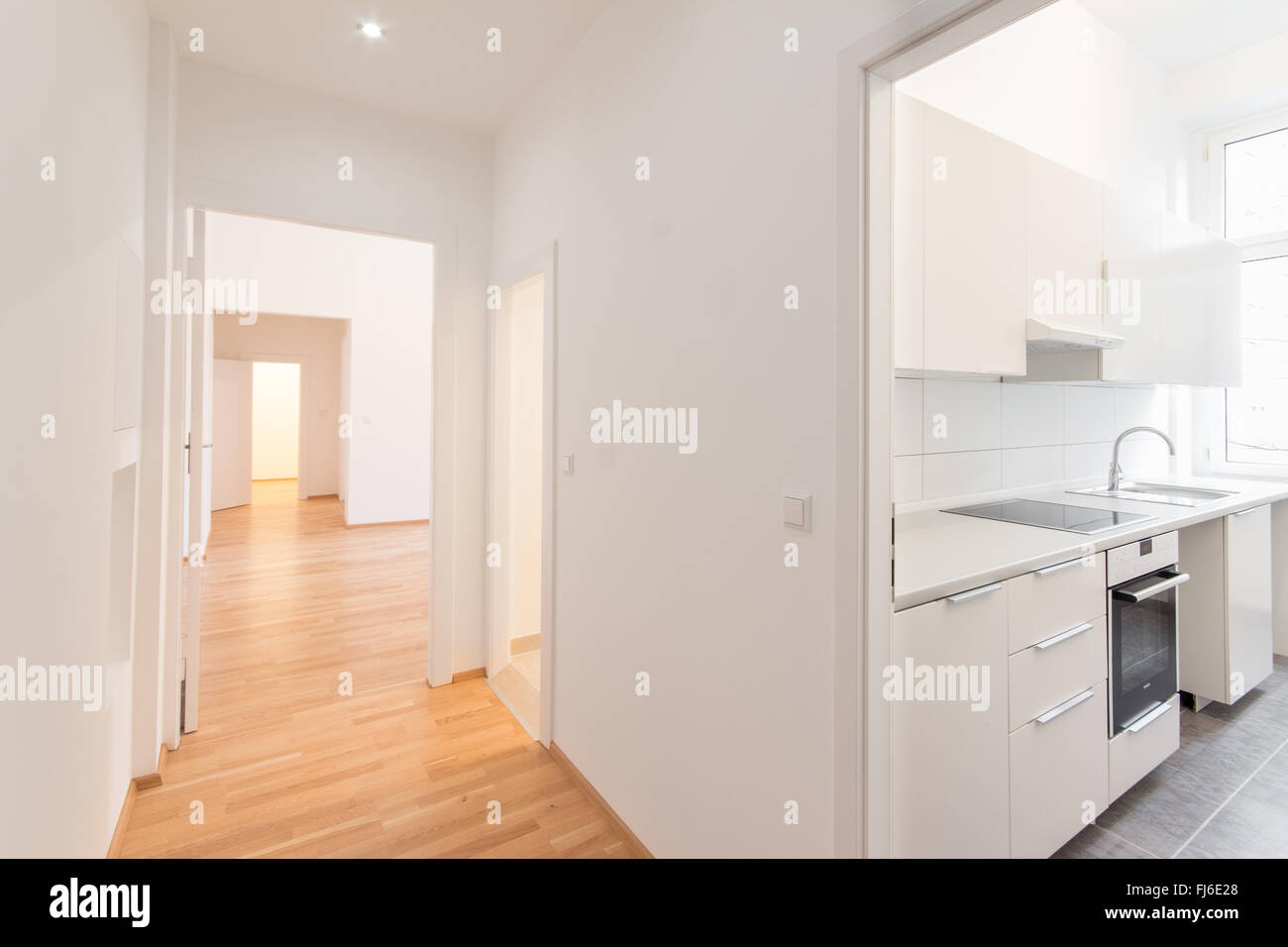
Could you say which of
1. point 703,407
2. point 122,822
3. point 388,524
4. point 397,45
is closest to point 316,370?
point 388,524

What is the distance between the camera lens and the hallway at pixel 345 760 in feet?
6.64

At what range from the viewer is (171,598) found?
100 inches

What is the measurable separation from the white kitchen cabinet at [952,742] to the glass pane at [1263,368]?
3081mm

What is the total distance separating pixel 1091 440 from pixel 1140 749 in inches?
64.3

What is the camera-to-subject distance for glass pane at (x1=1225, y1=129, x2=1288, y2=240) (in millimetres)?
3207

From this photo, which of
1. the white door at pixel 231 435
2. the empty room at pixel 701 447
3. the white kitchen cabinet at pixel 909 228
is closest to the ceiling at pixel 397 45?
the empty room at pixel 701 447

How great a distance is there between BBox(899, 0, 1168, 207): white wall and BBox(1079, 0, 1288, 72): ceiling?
59 mm

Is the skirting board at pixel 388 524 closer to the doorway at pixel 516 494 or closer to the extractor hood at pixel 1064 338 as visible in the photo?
the doorway at pixel 516 494

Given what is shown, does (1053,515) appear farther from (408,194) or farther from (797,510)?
(408,194)

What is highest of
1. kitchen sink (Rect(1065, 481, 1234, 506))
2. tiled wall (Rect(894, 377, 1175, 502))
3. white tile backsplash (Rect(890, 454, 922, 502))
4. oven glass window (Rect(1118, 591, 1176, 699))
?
tiled wall (Rect(894, 377, 1175, 502))

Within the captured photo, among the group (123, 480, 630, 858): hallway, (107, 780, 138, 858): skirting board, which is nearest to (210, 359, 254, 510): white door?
(123, 480, 630, 858): hallway

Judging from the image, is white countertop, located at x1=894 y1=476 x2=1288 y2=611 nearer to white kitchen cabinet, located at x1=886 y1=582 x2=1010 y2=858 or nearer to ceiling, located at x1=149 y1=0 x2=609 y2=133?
white kitchen cabinet, located at x1=886 y1=582 x2=1010 y2=858

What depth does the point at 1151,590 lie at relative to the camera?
2.02m

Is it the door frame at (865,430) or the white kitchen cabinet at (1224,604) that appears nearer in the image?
the door frame at (865,430)
